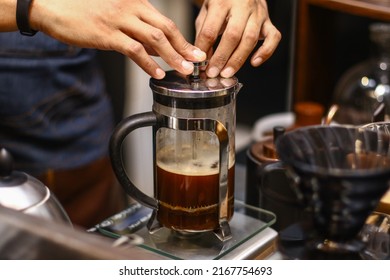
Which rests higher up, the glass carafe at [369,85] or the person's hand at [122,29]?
the person's hand at [122,29]

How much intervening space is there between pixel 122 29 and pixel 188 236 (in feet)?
1.21

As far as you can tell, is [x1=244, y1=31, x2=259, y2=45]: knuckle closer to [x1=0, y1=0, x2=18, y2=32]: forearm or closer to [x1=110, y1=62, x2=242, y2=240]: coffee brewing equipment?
[x1=110, y1=62, x2=242, y2=240]: coffee brewing equipment

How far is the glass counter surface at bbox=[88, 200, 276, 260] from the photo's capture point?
3.34 feet

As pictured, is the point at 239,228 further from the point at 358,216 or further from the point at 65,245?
the point at 65,245

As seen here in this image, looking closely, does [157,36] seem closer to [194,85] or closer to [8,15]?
[194,85]

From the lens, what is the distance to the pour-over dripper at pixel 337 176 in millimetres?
754

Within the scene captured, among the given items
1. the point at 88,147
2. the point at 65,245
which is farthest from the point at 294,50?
the point at 65,245

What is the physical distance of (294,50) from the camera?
7.28 feet

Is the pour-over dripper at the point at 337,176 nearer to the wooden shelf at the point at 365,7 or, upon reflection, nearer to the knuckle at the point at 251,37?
the knuckle at the point at 251,37

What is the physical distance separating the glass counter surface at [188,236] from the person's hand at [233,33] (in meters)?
0.25

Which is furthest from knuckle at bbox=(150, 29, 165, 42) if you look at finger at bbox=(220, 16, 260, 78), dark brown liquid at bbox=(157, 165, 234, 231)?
dark brown liquid at bbox=(157, 165, 234, 231)

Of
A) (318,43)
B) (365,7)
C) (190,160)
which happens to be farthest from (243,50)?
(318,43)

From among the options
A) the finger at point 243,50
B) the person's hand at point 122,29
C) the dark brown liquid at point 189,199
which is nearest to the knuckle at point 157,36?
the person's hand at point 122,29

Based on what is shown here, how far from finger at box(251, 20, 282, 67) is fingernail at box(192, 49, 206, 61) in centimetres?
15
